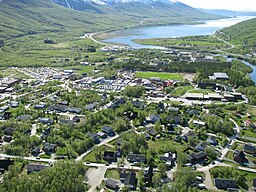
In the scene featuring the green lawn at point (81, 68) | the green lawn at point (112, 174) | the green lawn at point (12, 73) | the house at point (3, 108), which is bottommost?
the green lawn at point (12, 73)

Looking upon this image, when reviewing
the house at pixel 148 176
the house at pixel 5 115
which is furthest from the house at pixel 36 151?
the house at pixel 148 176

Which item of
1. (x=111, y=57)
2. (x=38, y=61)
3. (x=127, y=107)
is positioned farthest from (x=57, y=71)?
(x=127, y=107)

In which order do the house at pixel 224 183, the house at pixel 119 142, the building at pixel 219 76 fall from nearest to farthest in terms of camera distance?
the house at pixel 224 183 → the house at pixel 119 142 → the building at pixel 219 76

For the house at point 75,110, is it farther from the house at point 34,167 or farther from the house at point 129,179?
the house at point 129,179

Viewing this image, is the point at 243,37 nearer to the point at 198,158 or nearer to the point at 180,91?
the point at 180,91

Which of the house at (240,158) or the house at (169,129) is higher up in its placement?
the house at (240,158)

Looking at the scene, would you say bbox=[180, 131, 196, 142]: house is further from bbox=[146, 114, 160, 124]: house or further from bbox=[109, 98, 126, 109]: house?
bbox=[109, 98, 126, 109]: house

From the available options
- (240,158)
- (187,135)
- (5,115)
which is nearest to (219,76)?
(187,135)

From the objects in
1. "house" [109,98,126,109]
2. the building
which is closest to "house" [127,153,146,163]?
"house" [109,98,126,109]
